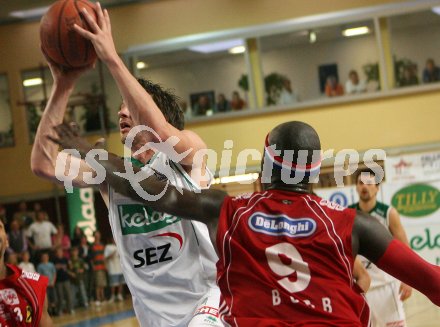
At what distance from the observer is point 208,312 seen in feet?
15.2

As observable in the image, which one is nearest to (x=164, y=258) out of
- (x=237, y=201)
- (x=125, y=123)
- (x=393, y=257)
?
(x=125, y=123)

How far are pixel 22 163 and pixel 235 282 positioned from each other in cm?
2188

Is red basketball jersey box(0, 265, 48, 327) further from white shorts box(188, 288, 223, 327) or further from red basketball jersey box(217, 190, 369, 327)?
red basketball jersey box(217, 190, 369, 327)

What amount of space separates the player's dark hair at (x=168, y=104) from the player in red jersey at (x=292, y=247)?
1.91 meters

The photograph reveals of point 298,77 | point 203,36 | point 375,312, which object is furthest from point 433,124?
point 375,312

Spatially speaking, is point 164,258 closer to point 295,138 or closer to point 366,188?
point 295,138

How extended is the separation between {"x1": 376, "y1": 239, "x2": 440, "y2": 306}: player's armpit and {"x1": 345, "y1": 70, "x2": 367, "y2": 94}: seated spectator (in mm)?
18656

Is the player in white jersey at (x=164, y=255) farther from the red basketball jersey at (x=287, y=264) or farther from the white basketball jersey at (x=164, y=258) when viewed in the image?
the red basketball jersey at (x=287, y=264)

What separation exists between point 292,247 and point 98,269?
1777 centimetres

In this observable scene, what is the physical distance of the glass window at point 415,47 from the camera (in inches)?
830

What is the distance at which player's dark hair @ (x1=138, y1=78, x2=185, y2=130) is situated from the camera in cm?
519

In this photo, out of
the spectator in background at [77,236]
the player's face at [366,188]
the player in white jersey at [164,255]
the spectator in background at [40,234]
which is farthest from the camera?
the spectator in background at [77,236]

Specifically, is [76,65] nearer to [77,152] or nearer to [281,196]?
[77,152]

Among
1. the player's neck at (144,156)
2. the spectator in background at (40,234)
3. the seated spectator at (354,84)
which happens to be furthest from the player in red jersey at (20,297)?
the seated spectator at (354,84)
